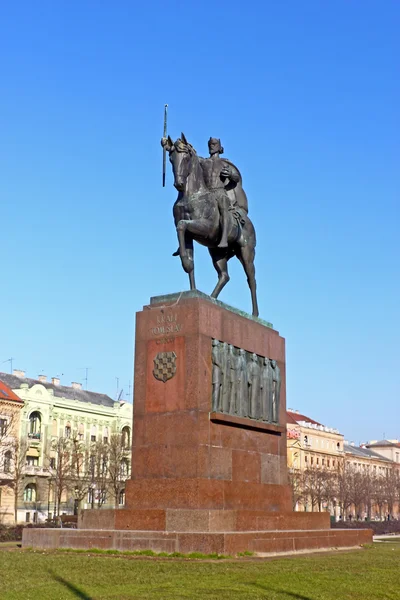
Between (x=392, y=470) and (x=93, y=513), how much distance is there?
116 m

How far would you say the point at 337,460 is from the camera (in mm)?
110438

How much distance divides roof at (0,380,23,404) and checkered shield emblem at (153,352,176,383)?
5237 centimetres

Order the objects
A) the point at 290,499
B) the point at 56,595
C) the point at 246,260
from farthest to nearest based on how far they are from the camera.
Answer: the point at 246,260, the point at 290,499, the point at 56,595

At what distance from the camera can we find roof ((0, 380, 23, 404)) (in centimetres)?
6792

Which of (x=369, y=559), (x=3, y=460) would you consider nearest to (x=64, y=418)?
(x=3, y=460)

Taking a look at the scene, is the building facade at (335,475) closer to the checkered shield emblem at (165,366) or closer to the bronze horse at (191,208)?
the bronze horse at (191,208)

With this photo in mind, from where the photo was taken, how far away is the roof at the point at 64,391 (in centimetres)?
7406

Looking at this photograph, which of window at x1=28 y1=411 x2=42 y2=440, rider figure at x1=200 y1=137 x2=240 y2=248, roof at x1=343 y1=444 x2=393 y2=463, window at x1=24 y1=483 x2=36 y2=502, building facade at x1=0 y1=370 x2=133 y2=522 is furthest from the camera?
roof at x1=343 y1=444 x2=393 y2=463

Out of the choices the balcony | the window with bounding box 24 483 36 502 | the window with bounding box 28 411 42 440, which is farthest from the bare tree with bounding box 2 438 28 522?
the window with bounding box 28 411 42 440

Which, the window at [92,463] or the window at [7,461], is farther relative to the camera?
the window at [92,463]

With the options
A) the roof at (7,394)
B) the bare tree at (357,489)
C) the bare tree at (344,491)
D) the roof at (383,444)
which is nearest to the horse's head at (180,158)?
the roof at (7,394)

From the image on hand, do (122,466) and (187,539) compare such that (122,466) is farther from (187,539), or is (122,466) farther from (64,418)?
(187,539)

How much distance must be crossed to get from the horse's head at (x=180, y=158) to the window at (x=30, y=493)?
54.6 metres

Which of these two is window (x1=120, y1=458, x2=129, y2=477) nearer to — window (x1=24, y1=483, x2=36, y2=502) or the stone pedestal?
window (x1=24, y1=483, x2=36, y2=502)
